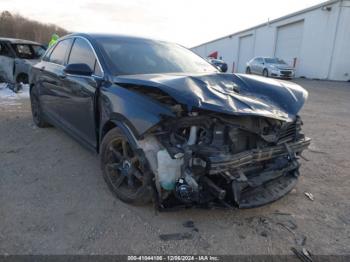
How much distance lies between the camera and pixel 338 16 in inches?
785

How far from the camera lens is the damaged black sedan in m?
2.53

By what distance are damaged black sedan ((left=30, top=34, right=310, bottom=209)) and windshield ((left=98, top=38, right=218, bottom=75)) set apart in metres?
0.02

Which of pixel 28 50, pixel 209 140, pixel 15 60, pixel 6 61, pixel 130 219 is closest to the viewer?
pixel 209 140

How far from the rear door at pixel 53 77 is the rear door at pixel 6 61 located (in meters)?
5.42

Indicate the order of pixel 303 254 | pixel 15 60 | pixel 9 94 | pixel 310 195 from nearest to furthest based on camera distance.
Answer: pixel 303 254, pixel 310 195, pixel 9 94, pixel 15 60

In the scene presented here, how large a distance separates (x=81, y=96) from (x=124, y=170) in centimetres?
126

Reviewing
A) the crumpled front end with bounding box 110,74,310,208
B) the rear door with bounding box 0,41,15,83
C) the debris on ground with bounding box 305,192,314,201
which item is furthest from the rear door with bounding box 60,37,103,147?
the rear door with bounding box 0,41,15,83

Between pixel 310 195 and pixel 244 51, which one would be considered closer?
pixel 310 195

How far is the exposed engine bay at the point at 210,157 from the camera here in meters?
2.50

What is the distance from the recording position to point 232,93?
2.79m

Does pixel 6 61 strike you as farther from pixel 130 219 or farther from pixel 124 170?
pixel 130 219

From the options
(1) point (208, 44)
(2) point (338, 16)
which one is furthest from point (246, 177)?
(1) point (208, 44)

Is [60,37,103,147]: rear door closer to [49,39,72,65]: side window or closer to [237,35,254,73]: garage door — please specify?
[49,39,72,65]: side window

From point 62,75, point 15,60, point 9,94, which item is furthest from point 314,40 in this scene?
point 62,75
